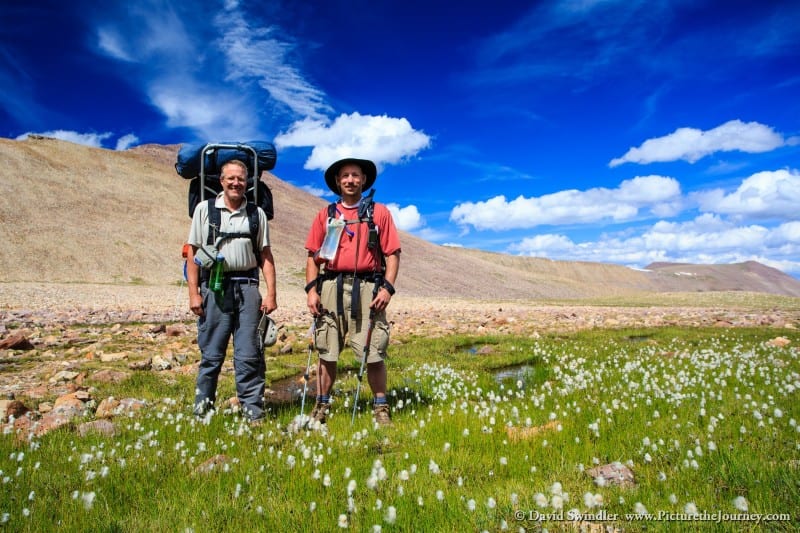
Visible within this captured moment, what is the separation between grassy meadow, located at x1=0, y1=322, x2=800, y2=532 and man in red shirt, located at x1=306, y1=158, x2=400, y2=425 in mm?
667

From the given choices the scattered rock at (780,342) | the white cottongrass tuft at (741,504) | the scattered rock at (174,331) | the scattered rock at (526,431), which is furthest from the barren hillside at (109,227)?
the white cottongrass tuft at (741,504)

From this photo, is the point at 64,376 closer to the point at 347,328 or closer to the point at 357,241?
the point at 347,328

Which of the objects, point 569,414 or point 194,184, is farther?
point 194,184

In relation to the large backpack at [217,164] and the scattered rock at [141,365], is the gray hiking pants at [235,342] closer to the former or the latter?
the large backpack at [217,164]

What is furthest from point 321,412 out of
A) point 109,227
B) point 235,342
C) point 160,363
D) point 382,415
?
point 109,227

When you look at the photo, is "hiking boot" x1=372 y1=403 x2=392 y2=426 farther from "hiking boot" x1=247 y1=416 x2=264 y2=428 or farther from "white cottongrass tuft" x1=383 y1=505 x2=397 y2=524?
"white cottongrass tuft" x1=383 y1=505 x2=397 y2=524

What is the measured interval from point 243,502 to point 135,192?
97231 mm

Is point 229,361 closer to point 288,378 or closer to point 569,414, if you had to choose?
point 288,378

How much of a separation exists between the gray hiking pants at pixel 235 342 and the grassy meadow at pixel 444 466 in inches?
15.1

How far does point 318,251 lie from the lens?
7281mm

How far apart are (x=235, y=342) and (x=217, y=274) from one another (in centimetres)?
110

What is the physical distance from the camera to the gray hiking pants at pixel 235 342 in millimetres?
6910

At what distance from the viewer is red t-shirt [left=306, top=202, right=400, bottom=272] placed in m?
7.03

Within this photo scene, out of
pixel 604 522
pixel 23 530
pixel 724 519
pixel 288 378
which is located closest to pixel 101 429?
pixel 23 530
